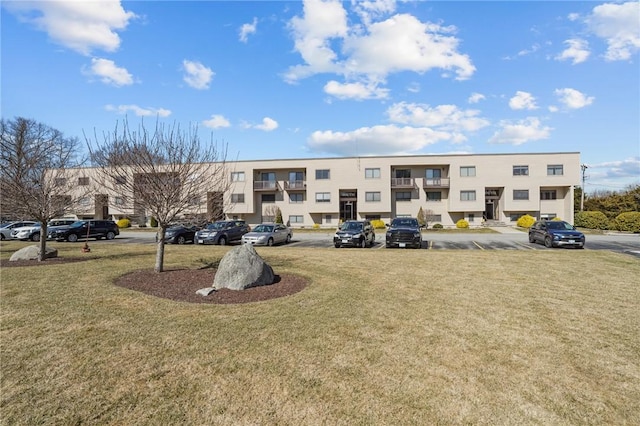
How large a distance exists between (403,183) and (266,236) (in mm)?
25987

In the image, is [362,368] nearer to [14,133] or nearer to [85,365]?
[85,365]

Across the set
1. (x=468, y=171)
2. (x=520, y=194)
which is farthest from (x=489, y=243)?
(x=520, y=194)

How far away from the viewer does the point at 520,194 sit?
135 feet

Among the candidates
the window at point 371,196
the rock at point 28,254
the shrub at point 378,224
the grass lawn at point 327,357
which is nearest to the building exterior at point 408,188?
the window at point 371,196

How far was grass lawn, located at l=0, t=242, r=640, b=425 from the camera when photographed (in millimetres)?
3592

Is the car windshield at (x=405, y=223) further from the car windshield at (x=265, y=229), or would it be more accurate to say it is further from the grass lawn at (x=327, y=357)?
the grass lawn at (x=327, y=357)

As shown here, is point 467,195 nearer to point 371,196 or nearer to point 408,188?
point 408,188

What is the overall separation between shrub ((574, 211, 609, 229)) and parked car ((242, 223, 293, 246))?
3677 cm

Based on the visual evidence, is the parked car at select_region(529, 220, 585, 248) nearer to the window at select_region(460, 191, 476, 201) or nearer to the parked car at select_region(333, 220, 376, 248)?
the parked car at select_region(333, 220, 376, 248)

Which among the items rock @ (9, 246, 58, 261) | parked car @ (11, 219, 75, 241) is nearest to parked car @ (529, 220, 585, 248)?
rock @ (9, 246, 58, 261)

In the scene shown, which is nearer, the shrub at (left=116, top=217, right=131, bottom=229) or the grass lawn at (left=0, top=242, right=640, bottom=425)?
the grass lawn at (left=0, top=242, right=640, bottom=425)

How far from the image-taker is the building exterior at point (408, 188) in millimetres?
41094

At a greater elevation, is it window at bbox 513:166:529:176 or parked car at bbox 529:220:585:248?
window at bbox 513:166:529:176

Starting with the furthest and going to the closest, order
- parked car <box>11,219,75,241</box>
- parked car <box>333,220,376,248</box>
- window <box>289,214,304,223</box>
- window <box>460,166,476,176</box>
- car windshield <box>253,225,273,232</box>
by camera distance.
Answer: window <box>289,214,304,223</box>
window <box>460,166,476,176</box>
parked car <box>11,219,75,241</box>
car windshield <box>253,225,273,232</box>
parked car <box>333,220,376,248</box>
